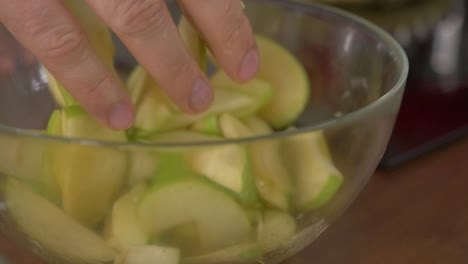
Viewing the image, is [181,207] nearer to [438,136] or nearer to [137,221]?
[137,221]

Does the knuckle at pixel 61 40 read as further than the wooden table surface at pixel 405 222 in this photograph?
No

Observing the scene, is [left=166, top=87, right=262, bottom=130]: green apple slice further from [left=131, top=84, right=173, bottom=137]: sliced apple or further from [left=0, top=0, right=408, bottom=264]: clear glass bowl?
[left=0, top=0, right=408, bottom=264]: clear glass bowl

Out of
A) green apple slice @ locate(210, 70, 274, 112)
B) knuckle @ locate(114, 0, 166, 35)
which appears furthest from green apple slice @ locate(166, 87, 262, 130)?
knuckle @ locate(114, 0, 166, 35)

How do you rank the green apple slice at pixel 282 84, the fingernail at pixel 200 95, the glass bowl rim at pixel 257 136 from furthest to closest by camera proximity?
the green apple slice at pixel 282 84 → the fingernail at pixel 200 95 → the glass bowl rim at pixel 257 136

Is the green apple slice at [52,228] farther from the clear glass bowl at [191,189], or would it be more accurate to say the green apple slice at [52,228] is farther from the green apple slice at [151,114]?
the green apple slice at [151,114]

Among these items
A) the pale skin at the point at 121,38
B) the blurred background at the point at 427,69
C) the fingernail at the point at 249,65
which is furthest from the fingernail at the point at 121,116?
the blurred background at the point at 427,69

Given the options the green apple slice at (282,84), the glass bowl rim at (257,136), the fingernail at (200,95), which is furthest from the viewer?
the green apple slice at (282,84)

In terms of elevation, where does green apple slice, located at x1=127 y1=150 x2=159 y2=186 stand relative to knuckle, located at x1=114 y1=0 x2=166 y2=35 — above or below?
below

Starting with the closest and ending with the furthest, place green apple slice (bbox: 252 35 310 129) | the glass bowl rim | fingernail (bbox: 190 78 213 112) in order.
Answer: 1. the glass bowl rim
2. fingernail (bbox: 190 78 213 112)
3. green apple slice (bbox: 252 35 310 129)
